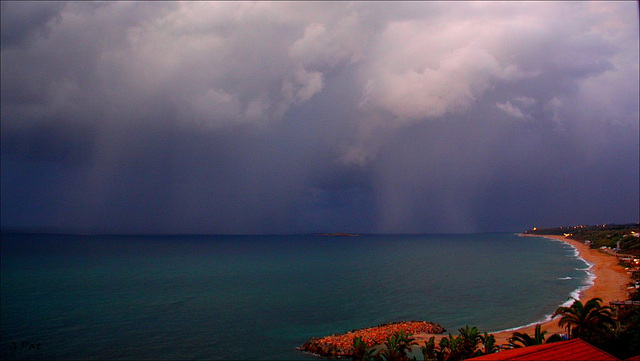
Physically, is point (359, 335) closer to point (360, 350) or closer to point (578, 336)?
point (360, 350)

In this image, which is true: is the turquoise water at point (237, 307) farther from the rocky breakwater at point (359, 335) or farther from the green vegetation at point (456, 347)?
the green vegetation at point (456, 347)

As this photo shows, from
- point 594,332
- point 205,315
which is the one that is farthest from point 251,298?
point 594,332

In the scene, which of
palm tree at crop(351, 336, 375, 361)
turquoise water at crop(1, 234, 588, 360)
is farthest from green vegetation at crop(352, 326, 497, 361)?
turquoise water at crop(1, 234, 588, 360)

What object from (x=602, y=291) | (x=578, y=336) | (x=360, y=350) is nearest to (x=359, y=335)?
(x=360, y=350)

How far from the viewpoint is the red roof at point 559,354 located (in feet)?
61.9

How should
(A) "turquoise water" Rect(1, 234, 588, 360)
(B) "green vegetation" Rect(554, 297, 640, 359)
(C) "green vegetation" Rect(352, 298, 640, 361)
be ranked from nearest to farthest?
(B) "green vegetation" Rect(554, 297, 640, 359) → (C) "green vegetation" Rect(352, 298, 640, 361) → (A) "turquoise water" Rect(1, 234, 588, 360)

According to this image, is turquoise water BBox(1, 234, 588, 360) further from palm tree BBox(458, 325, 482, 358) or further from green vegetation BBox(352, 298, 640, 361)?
palm tree BBox(458, 325, 482, 358)

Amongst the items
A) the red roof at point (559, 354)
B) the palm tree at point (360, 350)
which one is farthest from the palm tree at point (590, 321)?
the palm tree at point (360, 350)

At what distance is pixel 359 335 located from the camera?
147ft

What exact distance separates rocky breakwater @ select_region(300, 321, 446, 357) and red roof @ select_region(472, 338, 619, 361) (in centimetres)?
2274

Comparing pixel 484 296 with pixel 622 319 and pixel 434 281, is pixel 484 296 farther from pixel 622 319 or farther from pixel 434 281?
pixel 622 319

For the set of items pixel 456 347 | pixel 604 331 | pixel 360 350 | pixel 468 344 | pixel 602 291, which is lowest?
pixel 602 291

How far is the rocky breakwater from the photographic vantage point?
132ft

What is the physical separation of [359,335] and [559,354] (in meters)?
28.0
